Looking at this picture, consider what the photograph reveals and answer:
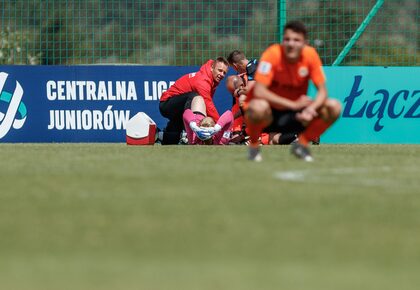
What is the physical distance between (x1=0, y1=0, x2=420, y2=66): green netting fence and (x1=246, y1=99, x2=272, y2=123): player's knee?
726 cm

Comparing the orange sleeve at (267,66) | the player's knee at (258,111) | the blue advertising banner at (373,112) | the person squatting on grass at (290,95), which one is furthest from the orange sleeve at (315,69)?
the blue advertising banner at (373,112)

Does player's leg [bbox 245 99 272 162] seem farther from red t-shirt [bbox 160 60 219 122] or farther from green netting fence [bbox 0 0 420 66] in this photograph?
green netting fence [bbox 0 0 420 66]

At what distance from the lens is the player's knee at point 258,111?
1054cm

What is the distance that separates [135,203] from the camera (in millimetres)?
6902

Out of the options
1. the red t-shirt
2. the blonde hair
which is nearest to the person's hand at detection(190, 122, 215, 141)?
the blonde hair

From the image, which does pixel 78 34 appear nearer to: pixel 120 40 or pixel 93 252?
pixel 120 40

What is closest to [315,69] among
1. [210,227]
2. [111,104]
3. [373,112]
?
[210,227]

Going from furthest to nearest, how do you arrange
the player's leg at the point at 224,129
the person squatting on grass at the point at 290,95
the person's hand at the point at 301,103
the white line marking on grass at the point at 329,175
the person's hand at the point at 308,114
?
the player's leg at the point at 224,129, the person's hand at the point at 301,103, the person squatting on grass at the point at 290,95, the person's hand at the point at 308,114, the white line marking on grass at the point at 329,175

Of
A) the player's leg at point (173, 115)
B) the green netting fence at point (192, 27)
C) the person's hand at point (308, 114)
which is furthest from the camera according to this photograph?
the green netting fence at point (192, 27)

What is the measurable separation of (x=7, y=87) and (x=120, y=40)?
2601 millimetres

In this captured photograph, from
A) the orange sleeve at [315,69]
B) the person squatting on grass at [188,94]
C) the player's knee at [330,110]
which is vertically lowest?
the person squatting on grass at [188,94]

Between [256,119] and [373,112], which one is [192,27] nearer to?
[373,112]

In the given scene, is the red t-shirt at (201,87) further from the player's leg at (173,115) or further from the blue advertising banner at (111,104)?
the blue advertising banner at (111,104)

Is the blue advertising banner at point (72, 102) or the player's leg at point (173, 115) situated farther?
the blue advertising banner at point (72, 102)
